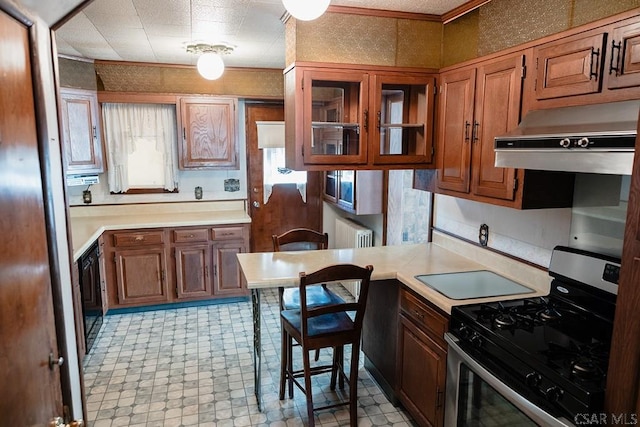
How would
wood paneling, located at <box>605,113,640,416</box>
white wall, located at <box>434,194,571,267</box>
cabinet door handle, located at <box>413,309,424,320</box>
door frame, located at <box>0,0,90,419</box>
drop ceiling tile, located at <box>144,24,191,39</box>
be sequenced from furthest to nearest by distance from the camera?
drop ceiling tile, located at <box>144,24,191,39</box> < cabinet door handle, located at <box>413,309,424,320</box> < white wall, located at <box>434,194,571,267</box> < door frame, located at <box>0,0,90,419</box> < wood paneling, located at <box>605,113,640,416</box>

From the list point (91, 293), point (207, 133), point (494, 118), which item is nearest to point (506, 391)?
point (494, 118)

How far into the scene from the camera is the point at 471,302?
2076 millimetres

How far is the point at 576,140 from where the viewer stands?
4.92 feet

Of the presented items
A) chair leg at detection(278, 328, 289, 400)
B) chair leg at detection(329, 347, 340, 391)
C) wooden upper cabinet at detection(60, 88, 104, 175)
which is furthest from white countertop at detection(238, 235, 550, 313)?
wooden upper cabinet at detection(60, 88, 104, 175)

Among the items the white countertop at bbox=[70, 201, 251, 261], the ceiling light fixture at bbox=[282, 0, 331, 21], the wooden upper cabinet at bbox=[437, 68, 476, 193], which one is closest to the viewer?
the ceiling light fixture at bbox=[282, 0, 331, 21]

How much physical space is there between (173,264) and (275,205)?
1.40 meters

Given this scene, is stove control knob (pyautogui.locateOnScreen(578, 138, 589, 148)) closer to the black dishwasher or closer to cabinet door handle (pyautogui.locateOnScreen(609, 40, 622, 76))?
cabinet door handle (pyautogui.locateOnScreen(609, 40, 622, 76))

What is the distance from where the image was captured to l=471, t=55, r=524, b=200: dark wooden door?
209cm

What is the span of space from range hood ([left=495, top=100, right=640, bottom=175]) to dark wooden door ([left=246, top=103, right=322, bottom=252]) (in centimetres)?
339

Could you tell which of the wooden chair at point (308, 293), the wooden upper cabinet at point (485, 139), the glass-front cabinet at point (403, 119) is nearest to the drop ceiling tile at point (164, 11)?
the glass-front cabinet at point (403, 119)

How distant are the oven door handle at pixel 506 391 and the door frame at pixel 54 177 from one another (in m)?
1.58

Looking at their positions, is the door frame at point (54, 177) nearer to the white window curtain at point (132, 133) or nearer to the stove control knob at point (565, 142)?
the stove control knob at point (565, 142)

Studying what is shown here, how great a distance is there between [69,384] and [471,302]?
173 cm

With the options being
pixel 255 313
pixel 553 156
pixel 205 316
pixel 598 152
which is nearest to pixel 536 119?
pixel 553 156
